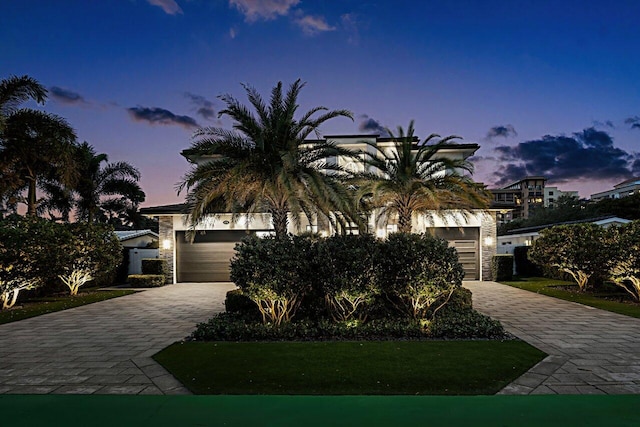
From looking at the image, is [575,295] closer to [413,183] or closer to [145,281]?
[413,183]

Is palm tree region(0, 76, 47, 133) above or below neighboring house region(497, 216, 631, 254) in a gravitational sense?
above

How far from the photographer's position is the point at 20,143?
15438 mm

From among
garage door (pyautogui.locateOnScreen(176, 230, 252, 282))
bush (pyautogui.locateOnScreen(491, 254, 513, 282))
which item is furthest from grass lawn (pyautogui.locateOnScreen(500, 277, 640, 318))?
garage door (pyautogui.locateOnScreen(176, 230, 252, 282))

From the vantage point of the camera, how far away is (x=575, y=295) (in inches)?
477

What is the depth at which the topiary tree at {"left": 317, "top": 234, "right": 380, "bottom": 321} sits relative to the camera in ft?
24.2

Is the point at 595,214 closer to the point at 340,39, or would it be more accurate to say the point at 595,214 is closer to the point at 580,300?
the point at 580,300

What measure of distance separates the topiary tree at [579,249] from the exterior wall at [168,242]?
15.4m

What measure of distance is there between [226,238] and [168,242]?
261 centimetres

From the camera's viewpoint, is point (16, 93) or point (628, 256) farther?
point (16, 93)

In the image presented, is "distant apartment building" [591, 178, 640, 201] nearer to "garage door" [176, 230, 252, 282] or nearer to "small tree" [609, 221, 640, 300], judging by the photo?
"small tree" [609, 221, 640, 300]

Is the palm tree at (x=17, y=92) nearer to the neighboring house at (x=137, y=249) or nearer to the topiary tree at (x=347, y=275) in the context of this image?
the neighboring house at (x=137, y=249)

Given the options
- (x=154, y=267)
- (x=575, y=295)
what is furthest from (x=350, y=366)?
(x=154, y=267)

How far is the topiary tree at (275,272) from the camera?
24.0ft

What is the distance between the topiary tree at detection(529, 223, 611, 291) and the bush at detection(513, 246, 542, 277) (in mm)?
4415
